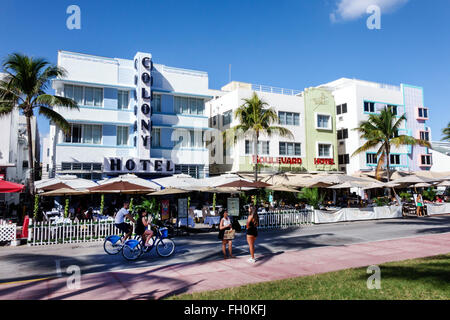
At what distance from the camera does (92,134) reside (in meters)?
28.6

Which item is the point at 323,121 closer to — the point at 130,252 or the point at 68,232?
the point at 68,232

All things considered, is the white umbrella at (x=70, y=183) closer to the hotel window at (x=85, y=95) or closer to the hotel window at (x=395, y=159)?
the hotel window at (x=85, y=95)

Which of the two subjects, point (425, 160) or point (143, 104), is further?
point (425, 160)

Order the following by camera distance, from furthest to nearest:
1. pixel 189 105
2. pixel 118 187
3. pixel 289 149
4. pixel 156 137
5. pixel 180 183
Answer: pixel 289 149, pixel 189 105, pixel 156 137, pixel 180 183, pixel 118 187

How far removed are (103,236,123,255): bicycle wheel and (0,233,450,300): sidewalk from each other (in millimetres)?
2829

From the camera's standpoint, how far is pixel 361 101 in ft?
135

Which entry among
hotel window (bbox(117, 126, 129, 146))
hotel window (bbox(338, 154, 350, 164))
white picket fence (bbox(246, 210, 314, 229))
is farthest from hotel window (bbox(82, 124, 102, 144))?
hotel window (bbox(338, 154, 350, 164))

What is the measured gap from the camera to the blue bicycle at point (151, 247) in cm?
1187

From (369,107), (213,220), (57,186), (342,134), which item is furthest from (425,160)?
(57,186)

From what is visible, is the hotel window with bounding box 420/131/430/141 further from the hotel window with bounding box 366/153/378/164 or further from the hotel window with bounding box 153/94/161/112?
the hotel window with bounding box 153/94/161/112

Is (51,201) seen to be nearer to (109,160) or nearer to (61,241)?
(109,160)

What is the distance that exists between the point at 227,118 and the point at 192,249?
79.7 feet

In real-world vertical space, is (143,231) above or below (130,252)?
above
